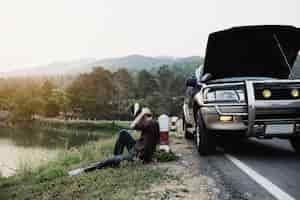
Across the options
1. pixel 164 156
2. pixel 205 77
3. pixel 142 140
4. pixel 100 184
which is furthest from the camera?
pixel 205 77

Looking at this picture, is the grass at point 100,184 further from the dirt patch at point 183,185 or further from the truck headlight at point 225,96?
the truck headlight at point 225,96

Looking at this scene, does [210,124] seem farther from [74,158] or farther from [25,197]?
[74,158]

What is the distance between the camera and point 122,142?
7082 millimetres

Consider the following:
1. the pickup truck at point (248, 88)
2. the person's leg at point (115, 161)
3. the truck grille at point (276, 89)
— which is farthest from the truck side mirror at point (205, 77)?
the person's leg at point (115, 161)

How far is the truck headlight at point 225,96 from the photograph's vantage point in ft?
20.6

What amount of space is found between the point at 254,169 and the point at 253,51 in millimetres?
3148

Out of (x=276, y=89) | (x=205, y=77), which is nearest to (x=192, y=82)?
(x=205, y=77)

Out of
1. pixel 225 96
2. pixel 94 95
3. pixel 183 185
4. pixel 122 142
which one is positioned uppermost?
pixel 225 96

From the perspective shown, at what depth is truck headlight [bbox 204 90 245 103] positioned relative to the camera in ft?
20.6

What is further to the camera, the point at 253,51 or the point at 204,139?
the point at 253,51

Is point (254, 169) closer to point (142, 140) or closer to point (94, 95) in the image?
point (142, 140)

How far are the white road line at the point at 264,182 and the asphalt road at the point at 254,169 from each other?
0.02 meters

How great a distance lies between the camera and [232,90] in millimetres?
6355

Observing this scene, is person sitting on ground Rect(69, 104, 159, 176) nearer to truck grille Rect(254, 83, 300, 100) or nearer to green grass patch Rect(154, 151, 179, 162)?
green grass patch Rect(154, 151, 179, 162)
